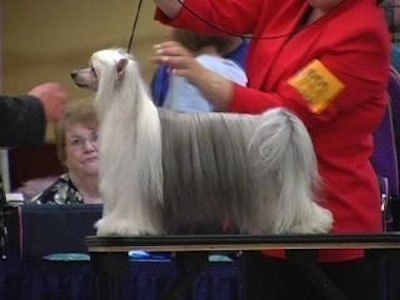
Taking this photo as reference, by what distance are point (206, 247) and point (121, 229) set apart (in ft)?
0.60

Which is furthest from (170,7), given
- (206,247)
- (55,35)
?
(55,35)

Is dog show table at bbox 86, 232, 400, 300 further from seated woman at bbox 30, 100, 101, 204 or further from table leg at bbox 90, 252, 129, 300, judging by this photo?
seated woman at bbox 30, 100, 101, 204

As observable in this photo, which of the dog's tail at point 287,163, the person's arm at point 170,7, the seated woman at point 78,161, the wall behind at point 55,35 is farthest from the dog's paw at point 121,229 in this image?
the wall behind at point 55,35

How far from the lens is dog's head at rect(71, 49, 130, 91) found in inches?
73.8

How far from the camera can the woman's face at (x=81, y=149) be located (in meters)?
3.14

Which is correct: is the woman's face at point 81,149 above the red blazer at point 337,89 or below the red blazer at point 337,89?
below

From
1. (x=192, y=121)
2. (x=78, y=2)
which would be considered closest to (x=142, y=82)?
(x=192, y=121)

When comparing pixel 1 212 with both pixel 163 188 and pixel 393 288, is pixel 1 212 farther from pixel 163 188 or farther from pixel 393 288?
pixel 393 288

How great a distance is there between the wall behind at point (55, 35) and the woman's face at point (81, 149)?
4.18ft

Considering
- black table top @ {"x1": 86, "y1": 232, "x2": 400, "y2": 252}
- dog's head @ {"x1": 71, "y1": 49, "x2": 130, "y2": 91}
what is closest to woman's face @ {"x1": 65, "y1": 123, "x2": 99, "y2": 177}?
dog's head @ {"x1": 71, "y1": 49, "x2": 130, "y2": 91}

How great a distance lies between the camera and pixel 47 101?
6.39 feet

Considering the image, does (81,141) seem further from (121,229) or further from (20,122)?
(121,229)

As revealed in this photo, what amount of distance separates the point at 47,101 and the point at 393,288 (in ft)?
2.70

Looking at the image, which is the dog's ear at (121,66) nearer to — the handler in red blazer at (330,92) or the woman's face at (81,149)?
the handler in red blazer at (330,92)
